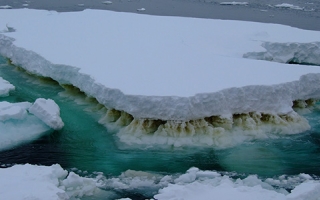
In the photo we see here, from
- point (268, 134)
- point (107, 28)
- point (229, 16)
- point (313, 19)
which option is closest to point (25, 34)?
point (107, 28)

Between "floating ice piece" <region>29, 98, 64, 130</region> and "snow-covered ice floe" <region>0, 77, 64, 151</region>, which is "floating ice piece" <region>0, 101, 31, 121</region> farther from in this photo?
"floating ice piece" <region>29, 98, 64, 130</region>

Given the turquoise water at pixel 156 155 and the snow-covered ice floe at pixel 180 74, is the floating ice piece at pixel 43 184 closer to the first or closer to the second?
the turquoise water at pixel 156 155

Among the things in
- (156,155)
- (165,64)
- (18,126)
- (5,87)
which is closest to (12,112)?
(18,126)

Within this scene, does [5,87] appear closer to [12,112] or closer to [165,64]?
[12,112]

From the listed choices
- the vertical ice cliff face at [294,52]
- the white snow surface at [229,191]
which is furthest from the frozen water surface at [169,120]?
the vertical ice cliff face at [294,52]

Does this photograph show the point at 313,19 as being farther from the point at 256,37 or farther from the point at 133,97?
the point at 133,97
